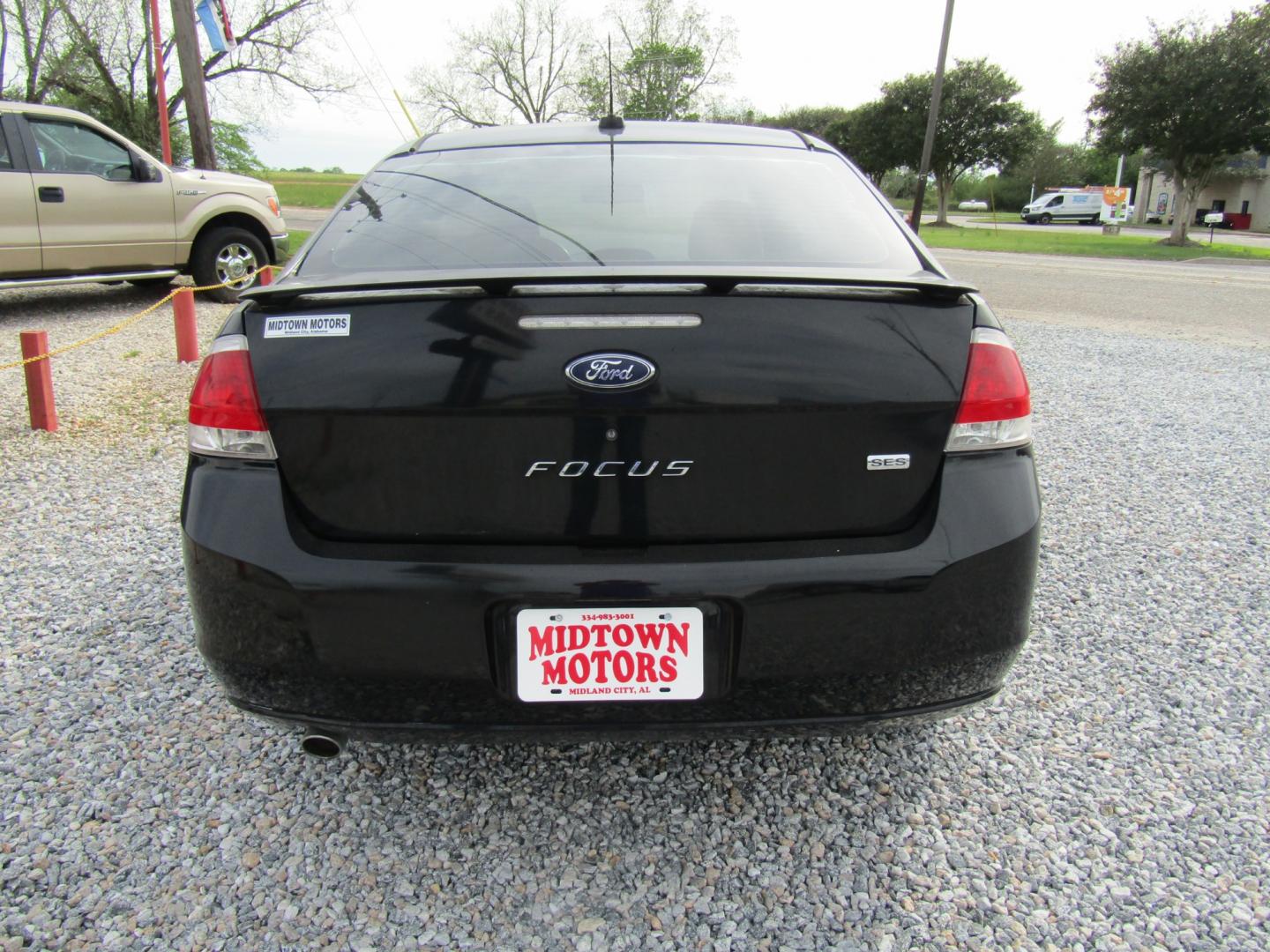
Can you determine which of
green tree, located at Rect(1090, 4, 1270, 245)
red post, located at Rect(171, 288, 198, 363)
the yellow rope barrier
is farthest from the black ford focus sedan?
green tree, located at Rect(1090, 4, 1270, 245)

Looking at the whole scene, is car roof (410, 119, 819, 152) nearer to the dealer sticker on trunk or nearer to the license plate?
the dealer sticker on trunk

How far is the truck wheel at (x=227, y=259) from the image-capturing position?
921 cm

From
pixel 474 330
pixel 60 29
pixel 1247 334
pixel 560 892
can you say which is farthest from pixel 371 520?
pixel 60 29

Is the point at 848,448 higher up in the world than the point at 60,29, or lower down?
lower down

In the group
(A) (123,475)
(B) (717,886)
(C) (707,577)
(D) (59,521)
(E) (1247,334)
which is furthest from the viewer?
(E) (1247,334)

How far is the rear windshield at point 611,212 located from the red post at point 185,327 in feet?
16.2

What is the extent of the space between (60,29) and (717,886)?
30873 millimetres

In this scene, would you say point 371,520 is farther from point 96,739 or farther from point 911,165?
point 911,165

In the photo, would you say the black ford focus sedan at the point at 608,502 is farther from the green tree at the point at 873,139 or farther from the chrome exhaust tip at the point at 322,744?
the green tree at the point at 873,139

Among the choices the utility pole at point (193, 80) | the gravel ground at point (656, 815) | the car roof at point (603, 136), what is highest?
the utility pole at point (193, 80)

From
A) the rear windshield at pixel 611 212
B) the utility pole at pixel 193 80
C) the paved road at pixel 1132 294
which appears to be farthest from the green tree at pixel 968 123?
the rear windshield at pixel 611 212

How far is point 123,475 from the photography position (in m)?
4.48

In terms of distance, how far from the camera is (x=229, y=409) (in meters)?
1.72

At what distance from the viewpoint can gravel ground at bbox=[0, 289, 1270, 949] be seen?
1741 millimetres
